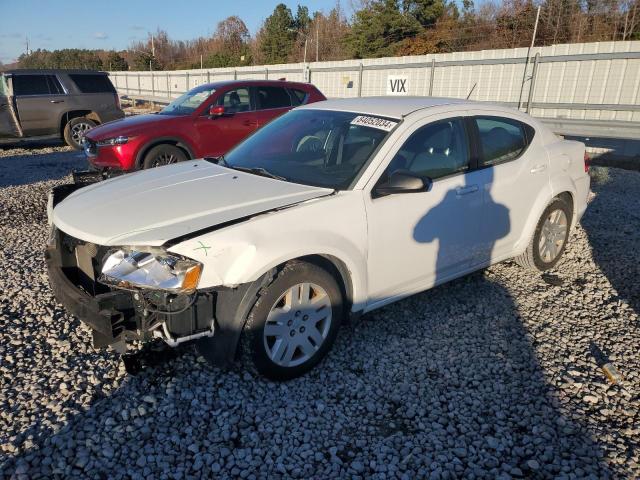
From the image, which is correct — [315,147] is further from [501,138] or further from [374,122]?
[501,138]

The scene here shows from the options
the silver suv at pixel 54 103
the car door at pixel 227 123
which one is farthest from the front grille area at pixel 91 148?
the silver suv at pixel 54 103

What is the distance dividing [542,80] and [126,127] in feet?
33.6

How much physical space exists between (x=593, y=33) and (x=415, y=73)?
550 inches

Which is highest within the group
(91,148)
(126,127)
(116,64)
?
(116,64)

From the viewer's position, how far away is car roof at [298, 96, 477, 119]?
3703 mm

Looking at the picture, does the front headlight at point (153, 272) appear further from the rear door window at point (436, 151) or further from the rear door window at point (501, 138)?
the rear door window at point (501, 138)

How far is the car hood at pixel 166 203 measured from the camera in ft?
8.95

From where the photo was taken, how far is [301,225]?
291cm

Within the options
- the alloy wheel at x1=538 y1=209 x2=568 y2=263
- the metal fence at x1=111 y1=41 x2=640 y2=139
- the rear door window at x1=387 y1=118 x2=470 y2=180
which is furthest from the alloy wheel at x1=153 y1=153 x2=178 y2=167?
the metal fence at x1=111 y1=41 x2=640 y2=139

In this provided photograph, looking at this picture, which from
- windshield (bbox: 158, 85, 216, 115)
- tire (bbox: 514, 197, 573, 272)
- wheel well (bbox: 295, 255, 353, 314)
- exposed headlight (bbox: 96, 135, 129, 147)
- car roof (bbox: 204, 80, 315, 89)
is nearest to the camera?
wheel well (bbox: 295, 255, 353, 314)

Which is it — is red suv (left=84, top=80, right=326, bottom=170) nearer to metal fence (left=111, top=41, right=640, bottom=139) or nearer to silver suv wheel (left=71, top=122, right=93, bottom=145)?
metal fence (left=111, top=41, right=640, bottom=139)

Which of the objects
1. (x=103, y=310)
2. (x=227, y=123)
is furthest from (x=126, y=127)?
(x=103, y=310)

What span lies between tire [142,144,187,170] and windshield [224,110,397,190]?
149 inches

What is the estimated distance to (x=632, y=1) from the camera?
73.6 ft
